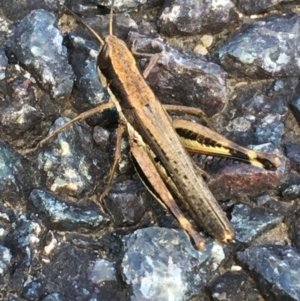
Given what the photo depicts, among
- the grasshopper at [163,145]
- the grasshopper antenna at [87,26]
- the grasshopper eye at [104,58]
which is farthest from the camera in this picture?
the grasshopper antenna at [87,26]

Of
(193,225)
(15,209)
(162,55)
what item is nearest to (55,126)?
(15,209)

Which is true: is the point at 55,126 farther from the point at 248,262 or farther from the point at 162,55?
the point at 248,262

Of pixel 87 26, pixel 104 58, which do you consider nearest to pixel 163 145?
pixel 104 58

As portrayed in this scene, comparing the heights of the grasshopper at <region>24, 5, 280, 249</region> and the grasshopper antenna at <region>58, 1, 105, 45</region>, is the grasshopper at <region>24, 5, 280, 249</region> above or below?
below

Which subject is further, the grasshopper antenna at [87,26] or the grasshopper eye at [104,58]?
the grasshopper antenna at [87,26]

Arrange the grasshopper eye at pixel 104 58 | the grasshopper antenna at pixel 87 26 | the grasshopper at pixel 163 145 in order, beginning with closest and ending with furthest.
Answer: the grasshopper at pixel 163 145, the grasshopper eye at pixel 104 58, the grasshopper antenna at pixel 87 26

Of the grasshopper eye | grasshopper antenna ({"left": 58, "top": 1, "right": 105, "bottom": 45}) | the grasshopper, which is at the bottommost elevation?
the grasshopper

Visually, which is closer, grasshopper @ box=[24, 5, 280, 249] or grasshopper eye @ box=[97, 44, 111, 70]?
grasshopper @ box=[24, 5, 280, 249]
